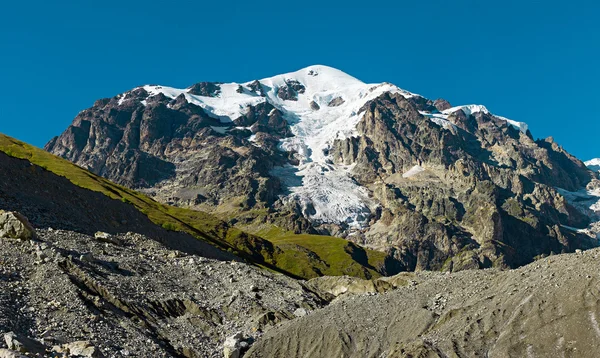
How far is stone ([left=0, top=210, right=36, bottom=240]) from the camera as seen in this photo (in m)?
51.6

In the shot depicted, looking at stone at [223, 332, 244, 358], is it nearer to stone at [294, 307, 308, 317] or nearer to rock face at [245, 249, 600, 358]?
rock face at [245, 249, 600, 358]

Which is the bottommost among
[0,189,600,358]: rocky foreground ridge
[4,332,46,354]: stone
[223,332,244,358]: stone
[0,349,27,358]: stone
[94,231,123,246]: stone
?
[0,349,27,358]: stone

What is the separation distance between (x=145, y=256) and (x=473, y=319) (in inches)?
1473

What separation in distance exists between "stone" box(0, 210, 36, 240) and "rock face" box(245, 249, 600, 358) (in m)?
23.8

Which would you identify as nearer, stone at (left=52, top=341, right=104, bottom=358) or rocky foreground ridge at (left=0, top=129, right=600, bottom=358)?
stone at (left=52, top=341, right=104, bottom=358)

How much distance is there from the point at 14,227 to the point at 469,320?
41.0m

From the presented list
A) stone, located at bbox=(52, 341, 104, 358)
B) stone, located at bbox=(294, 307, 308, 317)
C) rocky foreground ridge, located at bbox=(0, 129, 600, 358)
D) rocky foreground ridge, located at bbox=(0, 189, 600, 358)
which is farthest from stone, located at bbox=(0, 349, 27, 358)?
stone, located at bbox=(294, 307, 308, 317)

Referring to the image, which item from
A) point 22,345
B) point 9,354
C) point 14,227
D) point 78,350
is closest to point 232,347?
point 78,350

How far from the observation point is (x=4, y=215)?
173 feet

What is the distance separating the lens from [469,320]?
42.8 metres

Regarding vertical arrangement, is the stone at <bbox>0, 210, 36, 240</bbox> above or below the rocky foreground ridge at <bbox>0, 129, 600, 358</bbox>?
above

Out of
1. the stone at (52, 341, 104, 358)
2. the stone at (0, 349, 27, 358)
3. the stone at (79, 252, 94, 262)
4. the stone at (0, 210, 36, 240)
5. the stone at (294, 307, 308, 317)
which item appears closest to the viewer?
the stone at (0, 349, 27, 358)

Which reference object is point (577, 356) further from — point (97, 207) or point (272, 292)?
point (97, 207)

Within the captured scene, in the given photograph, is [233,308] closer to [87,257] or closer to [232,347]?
[232,347]
